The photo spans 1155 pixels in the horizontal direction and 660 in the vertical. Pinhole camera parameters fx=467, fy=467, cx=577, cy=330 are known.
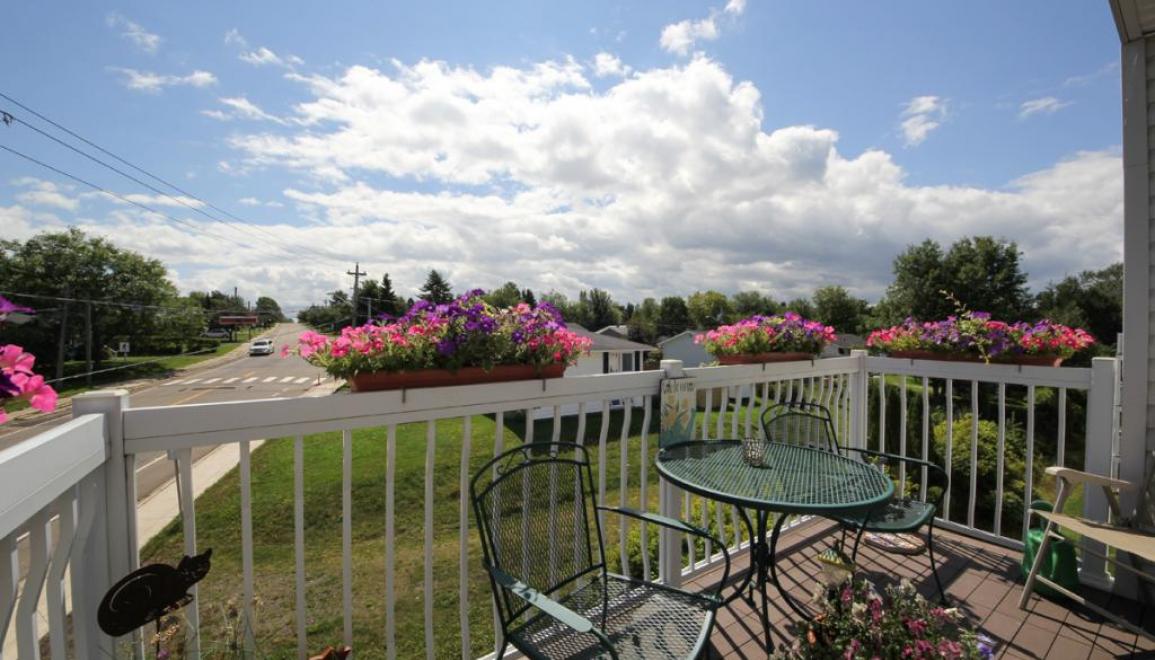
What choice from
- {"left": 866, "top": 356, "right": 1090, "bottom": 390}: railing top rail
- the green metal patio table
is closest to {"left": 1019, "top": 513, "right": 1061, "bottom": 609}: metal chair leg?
{"left": 866, "top": 356, "right": 1090, "bottom": 390}: railing top rail

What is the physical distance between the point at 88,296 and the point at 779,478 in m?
29.7

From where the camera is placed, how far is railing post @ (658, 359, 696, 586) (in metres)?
2.24

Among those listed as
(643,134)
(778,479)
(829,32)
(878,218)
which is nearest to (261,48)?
(643,134)

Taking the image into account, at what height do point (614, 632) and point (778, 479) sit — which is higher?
point (778, 479)

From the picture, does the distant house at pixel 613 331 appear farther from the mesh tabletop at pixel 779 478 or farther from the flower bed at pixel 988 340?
the mesh tabletop at pixel 779 478

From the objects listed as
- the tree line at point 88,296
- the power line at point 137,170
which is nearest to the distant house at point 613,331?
the power line at point 137,170

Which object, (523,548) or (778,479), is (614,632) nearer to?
(523,548)

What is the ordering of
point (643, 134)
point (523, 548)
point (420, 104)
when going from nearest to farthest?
point (523, 548) → point (420, 104) → point (643, 134)

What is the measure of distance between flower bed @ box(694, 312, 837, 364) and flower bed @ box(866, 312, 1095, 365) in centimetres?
74

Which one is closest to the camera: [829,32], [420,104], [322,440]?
[829,32]

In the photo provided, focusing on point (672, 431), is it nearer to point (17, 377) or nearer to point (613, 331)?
point (17, 377)

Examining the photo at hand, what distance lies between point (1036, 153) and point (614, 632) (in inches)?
333

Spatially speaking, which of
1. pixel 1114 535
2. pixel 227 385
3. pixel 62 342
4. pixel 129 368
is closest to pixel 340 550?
pixel 1114 535

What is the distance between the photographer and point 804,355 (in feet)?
9.56
